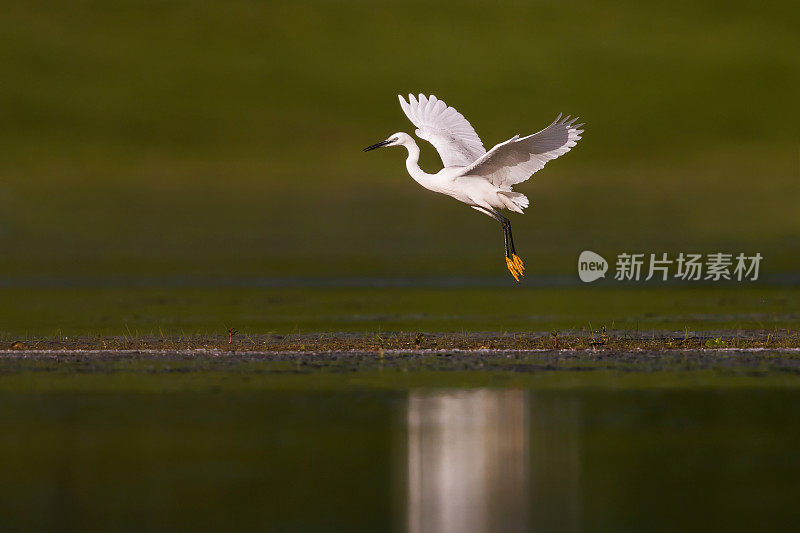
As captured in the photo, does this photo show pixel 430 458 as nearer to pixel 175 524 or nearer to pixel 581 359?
pixel 175 524

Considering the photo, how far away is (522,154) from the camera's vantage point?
66.8ft

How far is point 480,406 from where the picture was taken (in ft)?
45.2

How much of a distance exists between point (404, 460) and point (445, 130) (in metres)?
12.1

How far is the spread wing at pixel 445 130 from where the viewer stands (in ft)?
74.5

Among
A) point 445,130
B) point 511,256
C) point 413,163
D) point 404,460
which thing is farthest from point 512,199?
point 404,460

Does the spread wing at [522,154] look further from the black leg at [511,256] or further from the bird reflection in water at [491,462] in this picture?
the bird reflection in water at [491,462]

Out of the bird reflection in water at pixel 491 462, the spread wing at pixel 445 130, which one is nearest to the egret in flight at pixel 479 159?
the spread wing at pixel 445 130


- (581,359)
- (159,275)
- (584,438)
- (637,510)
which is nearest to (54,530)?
(637,510)

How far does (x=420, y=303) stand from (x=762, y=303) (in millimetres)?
5792

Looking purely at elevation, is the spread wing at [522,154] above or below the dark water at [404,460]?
above

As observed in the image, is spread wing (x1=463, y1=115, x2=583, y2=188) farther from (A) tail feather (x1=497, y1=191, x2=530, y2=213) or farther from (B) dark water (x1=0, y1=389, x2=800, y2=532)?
(B) dark water (x1=0, y1=389, x2=800, y2=532)

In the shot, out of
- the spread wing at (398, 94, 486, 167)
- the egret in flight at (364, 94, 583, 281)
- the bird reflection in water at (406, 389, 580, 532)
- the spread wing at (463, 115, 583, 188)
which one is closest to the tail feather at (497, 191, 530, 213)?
the egret in flight at (364, 94, 583, 281)

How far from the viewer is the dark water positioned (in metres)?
9.69

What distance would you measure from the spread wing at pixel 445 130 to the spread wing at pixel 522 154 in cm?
129
